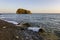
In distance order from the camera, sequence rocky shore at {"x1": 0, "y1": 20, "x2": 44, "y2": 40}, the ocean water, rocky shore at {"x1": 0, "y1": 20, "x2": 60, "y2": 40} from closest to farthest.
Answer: rocky shore at {"x1": 0, "y1": 20, "x2": 44, "y2": 40} → rocky shore at {"x1": 0, "y1": 20, "x2": 60, "y2": 40} → the ocean water

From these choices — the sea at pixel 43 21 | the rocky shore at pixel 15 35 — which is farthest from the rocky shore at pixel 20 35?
the sea at pixel 43 21

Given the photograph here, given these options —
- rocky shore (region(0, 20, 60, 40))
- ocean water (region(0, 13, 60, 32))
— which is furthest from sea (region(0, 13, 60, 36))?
rocky shore (region(0, 20, 60, 40))

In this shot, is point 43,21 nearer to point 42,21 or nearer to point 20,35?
point 42,21

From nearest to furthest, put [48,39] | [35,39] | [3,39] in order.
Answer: [3,39] → [35,39] → [48,39]

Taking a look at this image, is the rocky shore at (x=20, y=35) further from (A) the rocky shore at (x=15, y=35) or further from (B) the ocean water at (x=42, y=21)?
(B) the ocean water at (x=42, y=21)

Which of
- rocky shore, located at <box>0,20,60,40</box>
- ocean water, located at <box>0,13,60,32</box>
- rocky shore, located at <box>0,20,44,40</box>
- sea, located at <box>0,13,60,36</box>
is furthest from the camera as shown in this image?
ocean water, located at <box>0,13,60,32</box>

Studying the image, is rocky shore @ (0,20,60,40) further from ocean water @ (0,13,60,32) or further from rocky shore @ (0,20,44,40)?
ocean water @ (0,13,60,32)

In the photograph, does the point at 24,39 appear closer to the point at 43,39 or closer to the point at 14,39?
the point at 14,39

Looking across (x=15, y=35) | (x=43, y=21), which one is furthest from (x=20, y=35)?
(x=43, y=21)

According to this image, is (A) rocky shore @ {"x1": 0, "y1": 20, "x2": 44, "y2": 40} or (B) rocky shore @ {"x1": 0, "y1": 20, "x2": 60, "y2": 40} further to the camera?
(B) rocky shore @ {"x1": 0, "y1": 20, "x2": 60, "y2": 40}

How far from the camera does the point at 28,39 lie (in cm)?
1122

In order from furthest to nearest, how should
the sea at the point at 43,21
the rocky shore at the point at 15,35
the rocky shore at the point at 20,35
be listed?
1. the sea at the point at 43,21
2. the rocky shore at the point at 20,35
3. the rocky shore at the point at 15,35

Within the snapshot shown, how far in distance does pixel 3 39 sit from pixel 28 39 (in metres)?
Result: 2.28

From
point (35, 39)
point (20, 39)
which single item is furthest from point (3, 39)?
point (35, 39)
